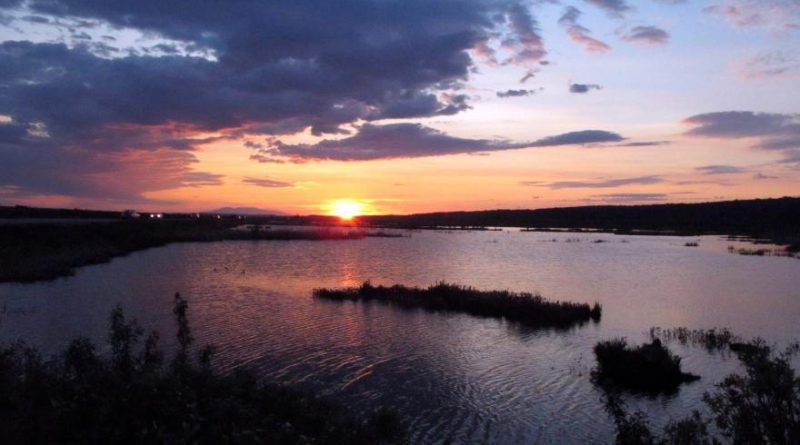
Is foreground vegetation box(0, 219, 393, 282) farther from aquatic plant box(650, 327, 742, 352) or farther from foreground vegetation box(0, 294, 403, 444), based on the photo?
aquatic plant box(650, 327, 742, 352)

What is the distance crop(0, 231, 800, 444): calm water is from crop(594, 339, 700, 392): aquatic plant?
54 cm

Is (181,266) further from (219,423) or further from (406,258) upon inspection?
(219,423)

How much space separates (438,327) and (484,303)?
5.11 metres

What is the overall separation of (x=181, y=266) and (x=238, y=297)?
19.8m

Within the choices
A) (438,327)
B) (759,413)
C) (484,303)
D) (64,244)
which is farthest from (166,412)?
(64,244)

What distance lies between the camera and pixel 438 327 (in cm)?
2797

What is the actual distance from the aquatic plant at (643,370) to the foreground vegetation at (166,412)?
10212mm

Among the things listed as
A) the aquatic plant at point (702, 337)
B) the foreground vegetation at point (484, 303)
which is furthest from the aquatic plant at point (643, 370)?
the foreground vegetation at point (484, 303)

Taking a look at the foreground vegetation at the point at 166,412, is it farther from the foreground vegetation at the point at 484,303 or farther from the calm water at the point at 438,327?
the foreground vegetation at the point at 484,303

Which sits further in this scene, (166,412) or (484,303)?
(484,303)

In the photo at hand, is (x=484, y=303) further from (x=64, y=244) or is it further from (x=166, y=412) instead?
(x=64, y=244)

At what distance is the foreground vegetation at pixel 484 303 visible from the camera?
29.8 m

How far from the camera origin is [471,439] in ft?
48.3

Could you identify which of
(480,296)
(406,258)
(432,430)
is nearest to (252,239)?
(406,258)
